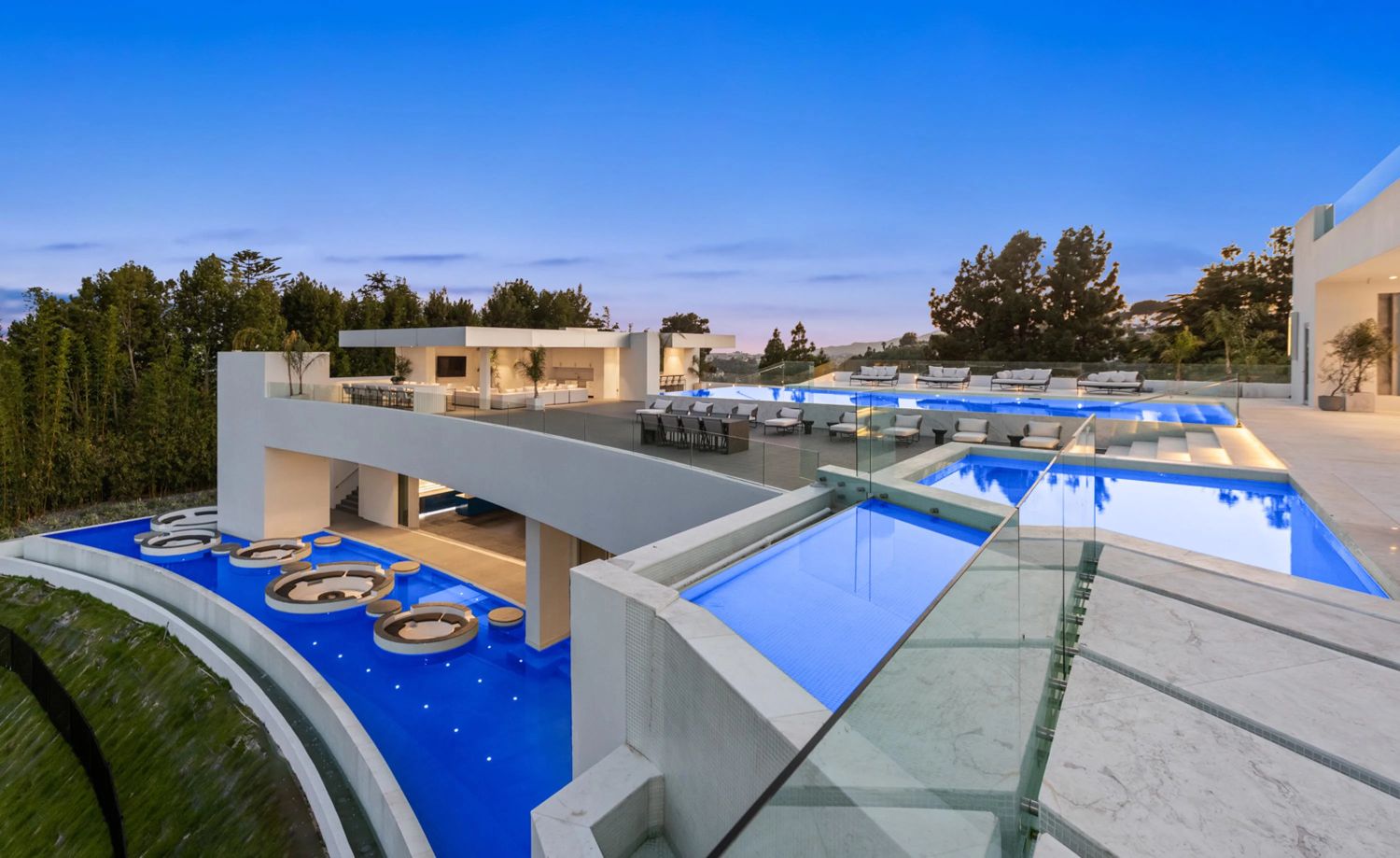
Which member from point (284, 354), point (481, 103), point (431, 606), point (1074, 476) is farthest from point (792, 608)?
point (481, 103)

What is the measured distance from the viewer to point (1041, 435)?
13.1 meters

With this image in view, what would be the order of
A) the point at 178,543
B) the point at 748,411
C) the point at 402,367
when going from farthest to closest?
the point at 402,367
the point at 178,543
the point at 748,411

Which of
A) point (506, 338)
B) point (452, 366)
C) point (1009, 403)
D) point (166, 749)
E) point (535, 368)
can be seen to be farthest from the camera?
point (452, 366)

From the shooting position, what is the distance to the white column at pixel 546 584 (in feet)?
47.5

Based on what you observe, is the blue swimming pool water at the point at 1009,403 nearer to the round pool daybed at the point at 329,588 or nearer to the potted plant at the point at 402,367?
the round pool daybed at the point at 329,588

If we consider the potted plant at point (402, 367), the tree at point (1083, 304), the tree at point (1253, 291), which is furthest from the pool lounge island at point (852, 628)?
the tree at point (1083, 304)

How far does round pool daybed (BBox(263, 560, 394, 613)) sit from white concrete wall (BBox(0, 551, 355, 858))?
5.78ft

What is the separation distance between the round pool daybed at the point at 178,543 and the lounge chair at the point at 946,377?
23424 millimetres

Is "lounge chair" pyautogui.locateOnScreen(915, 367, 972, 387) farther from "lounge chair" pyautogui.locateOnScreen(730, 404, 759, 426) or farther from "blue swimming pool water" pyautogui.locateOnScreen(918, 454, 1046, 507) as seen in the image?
"blue swimming pool water" pyautogui.locateOnScreen(918, 454, 1046, 507)

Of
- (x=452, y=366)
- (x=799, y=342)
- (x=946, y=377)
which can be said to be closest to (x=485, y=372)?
(x=452, y=366)

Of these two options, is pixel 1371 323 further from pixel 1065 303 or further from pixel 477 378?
pixel 477 378

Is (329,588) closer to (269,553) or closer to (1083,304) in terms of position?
(269,553)

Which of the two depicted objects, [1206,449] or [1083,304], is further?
[1083,304]

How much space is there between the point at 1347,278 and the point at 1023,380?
7.35 meters
